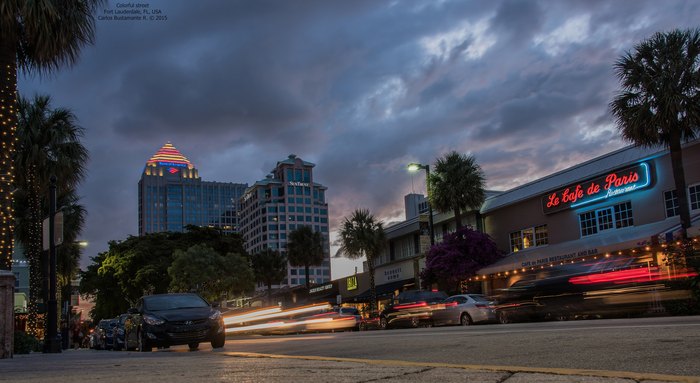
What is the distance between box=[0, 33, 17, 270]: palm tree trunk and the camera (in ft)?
53.9

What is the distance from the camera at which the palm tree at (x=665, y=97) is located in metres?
24.3

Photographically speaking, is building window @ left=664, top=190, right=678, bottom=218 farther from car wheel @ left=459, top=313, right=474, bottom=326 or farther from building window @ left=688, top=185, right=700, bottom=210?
car wheel @ left=459, top=313, right=474, bottom=326

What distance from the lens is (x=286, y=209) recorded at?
18538 cm

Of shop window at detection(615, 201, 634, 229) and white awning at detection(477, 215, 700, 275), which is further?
shop window at detection(615, 201, 634, 229)

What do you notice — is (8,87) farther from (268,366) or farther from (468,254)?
(468,254)

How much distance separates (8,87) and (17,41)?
1.53 meters

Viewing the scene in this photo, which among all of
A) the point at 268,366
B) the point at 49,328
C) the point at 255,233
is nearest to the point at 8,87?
the point at 49,328

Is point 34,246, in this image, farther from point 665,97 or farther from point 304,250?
point 304,250

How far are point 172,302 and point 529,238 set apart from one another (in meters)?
25.5

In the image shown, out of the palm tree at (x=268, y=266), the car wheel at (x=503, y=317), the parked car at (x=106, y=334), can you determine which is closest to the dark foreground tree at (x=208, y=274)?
the parked car at (x=106, y=334)

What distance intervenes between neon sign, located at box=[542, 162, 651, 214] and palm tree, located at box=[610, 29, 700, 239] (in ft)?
10.6

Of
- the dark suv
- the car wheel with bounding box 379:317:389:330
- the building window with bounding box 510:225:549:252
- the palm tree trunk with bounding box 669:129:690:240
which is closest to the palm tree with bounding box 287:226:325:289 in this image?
the building window with bounding box 510:225:549:252

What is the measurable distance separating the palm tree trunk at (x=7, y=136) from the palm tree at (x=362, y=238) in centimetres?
3025

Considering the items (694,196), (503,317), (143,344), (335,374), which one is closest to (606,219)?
(694,196)
